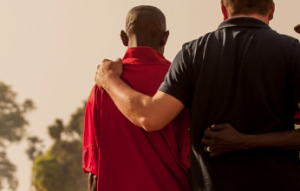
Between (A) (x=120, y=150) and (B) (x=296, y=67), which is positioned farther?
(A) (x=120, y=150)

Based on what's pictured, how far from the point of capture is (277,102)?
303 cm

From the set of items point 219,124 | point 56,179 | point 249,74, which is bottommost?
point 56,179

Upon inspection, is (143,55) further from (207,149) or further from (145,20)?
(207,149)

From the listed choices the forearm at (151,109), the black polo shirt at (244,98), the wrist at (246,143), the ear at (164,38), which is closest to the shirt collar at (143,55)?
the ear at (164,38)

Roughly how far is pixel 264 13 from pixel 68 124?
72829mm

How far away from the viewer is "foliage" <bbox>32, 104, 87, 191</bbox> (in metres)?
62.4

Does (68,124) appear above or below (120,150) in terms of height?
below

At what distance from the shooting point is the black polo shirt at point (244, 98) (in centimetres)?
300

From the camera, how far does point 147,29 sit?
4.05 m

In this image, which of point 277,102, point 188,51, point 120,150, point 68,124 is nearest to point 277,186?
point 277,102

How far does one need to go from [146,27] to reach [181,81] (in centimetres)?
97

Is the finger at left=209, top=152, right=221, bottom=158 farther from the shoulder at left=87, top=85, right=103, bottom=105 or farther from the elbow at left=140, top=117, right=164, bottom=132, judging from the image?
the shoulder at left=87, top=85, right=103, bottom=105

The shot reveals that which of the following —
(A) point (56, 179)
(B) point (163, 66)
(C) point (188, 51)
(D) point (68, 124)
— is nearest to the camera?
(C) point (188, 51)

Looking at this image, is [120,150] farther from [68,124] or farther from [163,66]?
[68,124]
